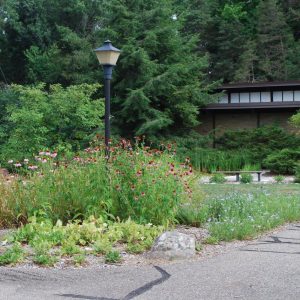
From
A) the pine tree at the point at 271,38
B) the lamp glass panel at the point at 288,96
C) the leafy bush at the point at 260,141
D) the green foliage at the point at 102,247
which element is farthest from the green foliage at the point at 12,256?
the pine tree at the point at 271,38

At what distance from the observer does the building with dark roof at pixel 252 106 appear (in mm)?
25453

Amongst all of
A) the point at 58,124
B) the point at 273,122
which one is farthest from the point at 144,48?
the point at 273,122

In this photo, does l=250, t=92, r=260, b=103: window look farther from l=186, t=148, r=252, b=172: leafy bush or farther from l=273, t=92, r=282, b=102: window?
l=186, t=148, r=252, b=172: leafy bush

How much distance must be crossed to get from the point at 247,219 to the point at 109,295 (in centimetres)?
390

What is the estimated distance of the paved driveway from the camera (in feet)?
15.5

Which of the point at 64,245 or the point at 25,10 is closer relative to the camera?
the point at 64,245

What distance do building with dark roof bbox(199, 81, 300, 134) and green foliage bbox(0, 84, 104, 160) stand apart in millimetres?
6659

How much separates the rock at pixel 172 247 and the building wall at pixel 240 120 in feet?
66.7

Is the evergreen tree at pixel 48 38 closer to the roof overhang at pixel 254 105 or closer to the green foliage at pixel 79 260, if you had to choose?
the roof overhang at pixel 254 105

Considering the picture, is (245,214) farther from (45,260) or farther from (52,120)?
(52,120)

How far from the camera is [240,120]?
2683cm

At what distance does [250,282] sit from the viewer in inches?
201

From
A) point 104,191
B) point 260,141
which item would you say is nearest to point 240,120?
point 260,141

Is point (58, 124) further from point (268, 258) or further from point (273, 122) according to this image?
point (268, 258)
